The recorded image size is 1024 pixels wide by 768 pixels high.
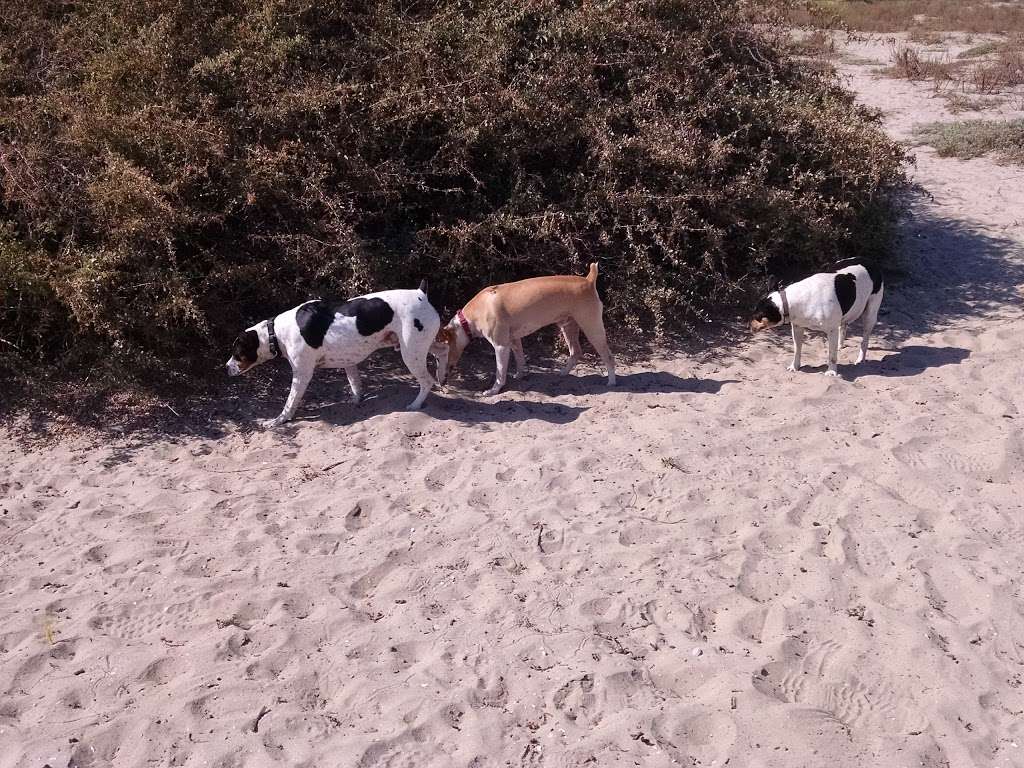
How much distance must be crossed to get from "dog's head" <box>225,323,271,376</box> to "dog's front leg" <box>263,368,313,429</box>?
0.84 feet

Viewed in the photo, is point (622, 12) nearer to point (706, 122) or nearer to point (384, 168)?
point (706, 122)

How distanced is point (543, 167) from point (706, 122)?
5.09 ft

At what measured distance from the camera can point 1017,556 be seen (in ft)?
15.9

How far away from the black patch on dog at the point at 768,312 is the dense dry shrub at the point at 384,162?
793 millimetres

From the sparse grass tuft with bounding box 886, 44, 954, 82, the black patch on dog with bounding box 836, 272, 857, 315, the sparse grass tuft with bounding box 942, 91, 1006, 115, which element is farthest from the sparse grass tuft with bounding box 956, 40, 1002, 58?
the black patch on dog with bounding box 836, 272, 857, 315

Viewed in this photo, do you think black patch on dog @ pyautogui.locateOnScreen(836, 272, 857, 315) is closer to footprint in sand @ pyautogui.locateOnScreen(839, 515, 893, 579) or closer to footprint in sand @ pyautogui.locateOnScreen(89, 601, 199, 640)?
footprint in sand @ pyautogui.locateOnScreen(839, 515, 893, 579)

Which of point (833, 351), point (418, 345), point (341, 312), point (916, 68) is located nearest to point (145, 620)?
point (341, 312)

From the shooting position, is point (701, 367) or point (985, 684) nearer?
point (985, 684)

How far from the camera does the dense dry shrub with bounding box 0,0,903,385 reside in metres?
6.52

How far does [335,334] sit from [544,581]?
2.41 meters

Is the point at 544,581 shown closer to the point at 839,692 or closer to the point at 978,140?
the point at 839,692

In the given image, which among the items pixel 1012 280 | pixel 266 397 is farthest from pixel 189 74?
pixel 1012 280

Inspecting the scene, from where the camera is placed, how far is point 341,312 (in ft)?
20.5

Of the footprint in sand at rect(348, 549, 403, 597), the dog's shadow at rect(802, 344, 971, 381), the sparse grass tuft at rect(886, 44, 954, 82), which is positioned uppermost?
the footprint in sand at rect(348, 549, 403, 597)
